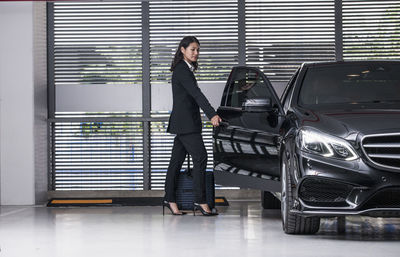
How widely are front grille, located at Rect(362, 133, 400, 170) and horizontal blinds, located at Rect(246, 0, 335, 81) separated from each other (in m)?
5.44

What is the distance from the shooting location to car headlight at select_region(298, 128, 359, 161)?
19.0ft

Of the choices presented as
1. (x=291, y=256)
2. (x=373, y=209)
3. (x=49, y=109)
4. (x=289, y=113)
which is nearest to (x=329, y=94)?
(x=289, y=113)

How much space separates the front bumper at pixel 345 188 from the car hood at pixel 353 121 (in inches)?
9.5

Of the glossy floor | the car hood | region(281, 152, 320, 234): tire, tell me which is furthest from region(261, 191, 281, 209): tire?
the car hood

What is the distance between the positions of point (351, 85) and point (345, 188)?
4.95 feet

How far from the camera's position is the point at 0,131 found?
10.4 meters

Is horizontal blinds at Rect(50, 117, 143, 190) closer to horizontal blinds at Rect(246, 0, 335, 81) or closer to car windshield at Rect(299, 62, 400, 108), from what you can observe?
horizontal blinds at Rect(246, 0, 335, 81)

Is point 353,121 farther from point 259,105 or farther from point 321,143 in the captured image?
point 259,105

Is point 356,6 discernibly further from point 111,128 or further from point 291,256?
point 291,256

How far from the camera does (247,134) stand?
295 inches

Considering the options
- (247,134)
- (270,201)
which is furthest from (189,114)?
(270,201)

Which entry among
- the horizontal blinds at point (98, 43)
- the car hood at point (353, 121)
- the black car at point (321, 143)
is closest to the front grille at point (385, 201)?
the black car at point (321, 143)

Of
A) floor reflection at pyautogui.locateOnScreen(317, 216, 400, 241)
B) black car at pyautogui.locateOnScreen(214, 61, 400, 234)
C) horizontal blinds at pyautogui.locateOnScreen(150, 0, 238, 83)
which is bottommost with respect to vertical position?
floor reflection at pyautogui.locateOnScreen(317, 216, 400, 241)

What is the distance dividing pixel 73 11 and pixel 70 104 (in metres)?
1.33
